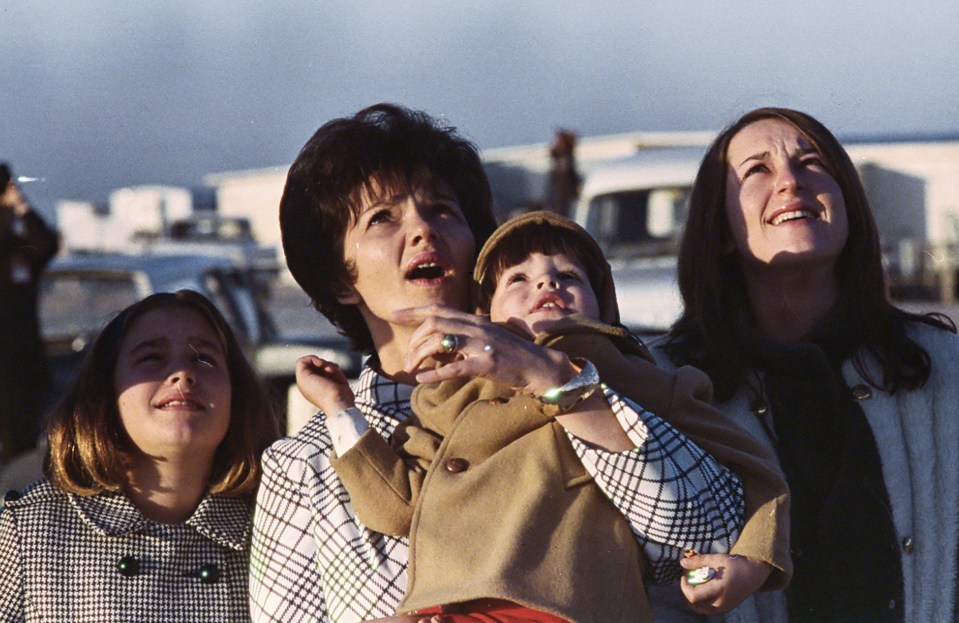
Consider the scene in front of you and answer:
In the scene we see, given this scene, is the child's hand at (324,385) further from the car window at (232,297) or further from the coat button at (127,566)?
the car window at (232,297)

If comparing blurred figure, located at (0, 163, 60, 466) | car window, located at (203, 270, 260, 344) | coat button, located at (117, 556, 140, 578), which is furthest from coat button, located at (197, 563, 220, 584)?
car window, located at (203, 270, 260, 344)

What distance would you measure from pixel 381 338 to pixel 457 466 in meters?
0.63

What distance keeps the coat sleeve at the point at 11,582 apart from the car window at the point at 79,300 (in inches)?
308

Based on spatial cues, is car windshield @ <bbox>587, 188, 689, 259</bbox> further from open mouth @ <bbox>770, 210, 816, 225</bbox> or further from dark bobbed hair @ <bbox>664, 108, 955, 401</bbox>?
open mouth @ <bbox>770, 210, 816, 225</bbox>

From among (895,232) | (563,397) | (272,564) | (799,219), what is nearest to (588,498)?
(563,397)

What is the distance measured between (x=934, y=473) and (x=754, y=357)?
1.43 feet

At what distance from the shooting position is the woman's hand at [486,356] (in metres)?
2.25

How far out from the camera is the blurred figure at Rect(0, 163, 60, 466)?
8.99 meters

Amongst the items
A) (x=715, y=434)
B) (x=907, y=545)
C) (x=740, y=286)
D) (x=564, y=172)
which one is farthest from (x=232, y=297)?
(x=715, y=434)

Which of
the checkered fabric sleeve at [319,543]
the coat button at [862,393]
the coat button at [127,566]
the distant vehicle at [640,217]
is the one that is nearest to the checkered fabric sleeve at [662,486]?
the checkered fabric sleeve at [319,543]

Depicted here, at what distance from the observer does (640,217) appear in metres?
10.5

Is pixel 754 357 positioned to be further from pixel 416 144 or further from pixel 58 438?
pixel 58 438

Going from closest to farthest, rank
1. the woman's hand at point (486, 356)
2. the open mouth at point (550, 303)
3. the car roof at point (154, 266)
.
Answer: the woman's hand at point (486, 356) → the open mouth at point (550, 303) → the car roof at point (154, 266)

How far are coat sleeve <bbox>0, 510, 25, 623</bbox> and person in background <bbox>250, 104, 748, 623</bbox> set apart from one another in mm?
665
